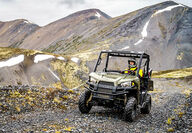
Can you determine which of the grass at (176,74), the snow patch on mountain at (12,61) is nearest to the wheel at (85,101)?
the snow patch on mountain at (12,61)

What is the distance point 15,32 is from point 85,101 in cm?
17516

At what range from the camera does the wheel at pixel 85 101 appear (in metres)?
8.84

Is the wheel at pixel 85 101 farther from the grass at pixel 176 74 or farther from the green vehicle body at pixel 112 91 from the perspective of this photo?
the grass at pixel 176 74

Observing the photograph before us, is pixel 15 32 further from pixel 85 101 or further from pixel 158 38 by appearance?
pixel 85 101

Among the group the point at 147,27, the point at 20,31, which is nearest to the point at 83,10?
the point at 20,31

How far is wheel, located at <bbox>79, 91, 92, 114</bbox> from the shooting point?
8.84m

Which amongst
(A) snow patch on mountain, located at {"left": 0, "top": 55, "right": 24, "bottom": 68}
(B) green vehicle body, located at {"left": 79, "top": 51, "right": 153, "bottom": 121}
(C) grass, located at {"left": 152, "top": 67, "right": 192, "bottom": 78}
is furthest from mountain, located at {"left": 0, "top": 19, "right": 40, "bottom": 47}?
(B) green vehicle body, located at {"left": 79, "top": 51, "right": 153, "bottom": 121}

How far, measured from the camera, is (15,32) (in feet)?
559

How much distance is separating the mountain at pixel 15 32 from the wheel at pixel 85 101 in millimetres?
148199

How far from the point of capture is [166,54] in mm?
54938

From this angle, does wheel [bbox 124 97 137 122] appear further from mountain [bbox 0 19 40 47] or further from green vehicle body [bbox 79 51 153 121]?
mountain [bbox 0 19 40 47]

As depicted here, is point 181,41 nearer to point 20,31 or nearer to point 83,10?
point 83,10

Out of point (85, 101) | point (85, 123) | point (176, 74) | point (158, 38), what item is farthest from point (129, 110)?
point (158, 38)

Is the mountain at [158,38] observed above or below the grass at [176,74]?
above
